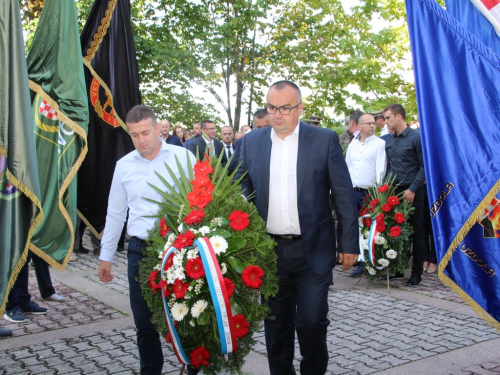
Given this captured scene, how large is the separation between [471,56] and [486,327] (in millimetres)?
3314

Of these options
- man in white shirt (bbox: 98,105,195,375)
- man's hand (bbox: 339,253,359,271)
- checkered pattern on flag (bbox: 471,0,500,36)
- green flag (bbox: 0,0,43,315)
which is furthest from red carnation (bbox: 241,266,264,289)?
checkered pattern on flag (bbox: 471,0,500,36)

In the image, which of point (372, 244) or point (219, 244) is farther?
point (372, 244)

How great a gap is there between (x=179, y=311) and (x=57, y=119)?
3.35 meters

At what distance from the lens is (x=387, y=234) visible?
7820 mm

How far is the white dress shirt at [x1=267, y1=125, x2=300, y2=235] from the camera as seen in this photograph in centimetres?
408

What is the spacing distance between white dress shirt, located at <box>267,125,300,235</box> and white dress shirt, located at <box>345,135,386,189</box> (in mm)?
4387

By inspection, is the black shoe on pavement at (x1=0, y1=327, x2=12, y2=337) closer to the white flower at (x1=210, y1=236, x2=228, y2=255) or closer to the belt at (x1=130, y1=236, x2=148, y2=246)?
the belt at (x1=130, y1=236, x2=148, y2=246)

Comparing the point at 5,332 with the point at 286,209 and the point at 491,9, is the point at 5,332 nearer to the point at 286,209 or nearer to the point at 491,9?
the point at 286,209

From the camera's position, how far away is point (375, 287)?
7883 mm

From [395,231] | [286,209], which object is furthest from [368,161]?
[286,209]

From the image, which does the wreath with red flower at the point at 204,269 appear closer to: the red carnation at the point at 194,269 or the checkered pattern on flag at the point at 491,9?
the red carnation at the point at 194,269

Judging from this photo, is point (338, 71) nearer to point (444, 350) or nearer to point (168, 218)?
point (444, 350)

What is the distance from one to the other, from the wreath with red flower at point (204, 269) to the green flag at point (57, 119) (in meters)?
2.61

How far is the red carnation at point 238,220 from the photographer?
11.7ft
